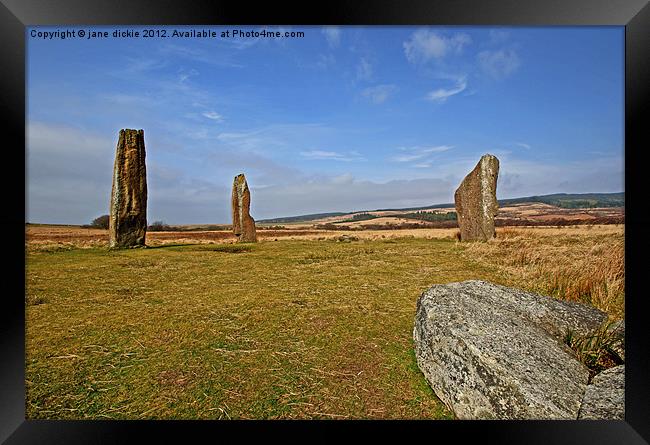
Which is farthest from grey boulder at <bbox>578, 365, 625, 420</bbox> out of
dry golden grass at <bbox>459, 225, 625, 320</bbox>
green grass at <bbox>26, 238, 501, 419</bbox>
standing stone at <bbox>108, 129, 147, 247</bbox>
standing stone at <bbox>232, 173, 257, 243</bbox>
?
standing stone at <bbox>232, 173, 257, 243</bbox>

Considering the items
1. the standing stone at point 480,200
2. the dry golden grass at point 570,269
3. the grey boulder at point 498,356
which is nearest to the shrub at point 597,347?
the grey boulder at point 498,356

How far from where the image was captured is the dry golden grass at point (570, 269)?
4.52m

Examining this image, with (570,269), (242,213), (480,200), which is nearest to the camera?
(570,269)

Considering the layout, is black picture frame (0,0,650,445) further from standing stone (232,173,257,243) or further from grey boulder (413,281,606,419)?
standing stone (232,173,257,243)

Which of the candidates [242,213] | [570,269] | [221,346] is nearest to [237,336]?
[221,346]

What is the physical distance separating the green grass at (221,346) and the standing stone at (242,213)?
23.8ft

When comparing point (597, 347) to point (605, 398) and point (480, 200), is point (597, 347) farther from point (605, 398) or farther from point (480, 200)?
point (480, 200)

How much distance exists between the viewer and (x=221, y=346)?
3.53 meters

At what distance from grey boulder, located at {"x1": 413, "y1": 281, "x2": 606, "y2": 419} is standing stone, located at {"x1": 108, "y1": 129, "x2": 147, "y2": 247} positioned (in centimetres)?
943

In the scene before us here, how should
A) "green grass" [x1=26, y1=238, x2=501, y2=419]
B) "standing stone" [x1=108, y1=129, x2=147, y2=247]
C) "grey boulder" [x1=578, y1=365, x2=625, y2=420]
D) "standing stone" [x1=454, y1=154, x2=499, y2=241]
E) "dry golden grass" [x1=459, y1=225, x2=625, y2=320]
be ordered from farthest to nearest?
"standing stone" [x1=454, y1=154, x2=499, y2=241] < "standing stone" [x1=108, y1=129, x2=147, y2=247] < "dry golden grass" [x1=459, y1=225, x2=625, y2=320] < "green grass" [x1=26, y1=238, x2=501, y2=419] < "grey boulder" [x1=578, y1=365, x2=625, y2=420]

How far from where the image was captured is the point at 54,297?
5.00 metres

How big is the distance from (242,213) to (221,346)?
35.1 ft

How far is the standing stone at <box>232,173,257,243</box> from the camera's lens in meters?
13.9

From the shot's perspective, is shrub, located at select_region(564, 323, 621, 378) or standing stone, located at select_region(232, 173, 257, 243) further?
standing stone, located at select_region(232, 173, 257, 243)
